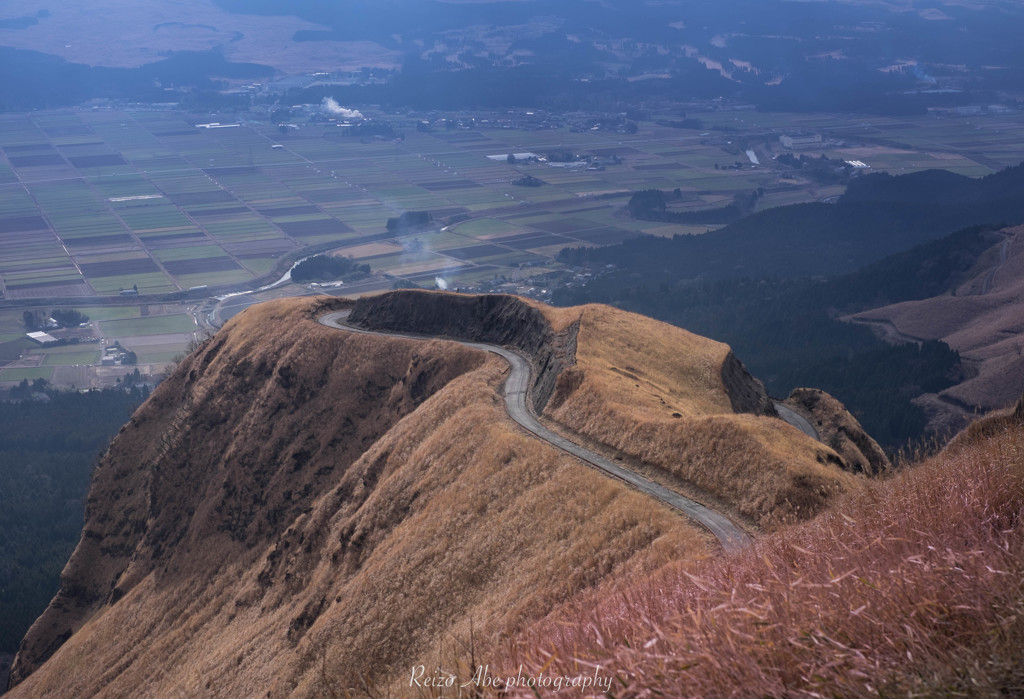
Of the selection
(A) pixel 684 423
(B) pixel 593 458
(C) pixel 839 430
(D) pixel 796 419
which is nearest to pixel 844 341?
(D) pixel 796 419

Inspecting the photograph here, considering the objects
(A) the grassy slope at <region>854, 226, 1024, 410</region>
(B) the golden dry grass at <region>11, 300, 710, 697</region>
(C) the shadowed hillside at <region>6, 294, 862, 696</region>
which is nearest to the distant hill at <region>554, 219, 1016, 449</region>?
(A) the grassy slope at <region>854, 226, 1024, 410</region>

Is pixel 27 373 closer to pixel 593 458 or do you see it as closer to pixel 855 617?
pixel 593 458

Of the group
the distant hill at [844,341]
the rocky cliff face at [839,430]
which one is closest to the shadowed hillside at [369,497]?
the rocky cliff face at [839,430]

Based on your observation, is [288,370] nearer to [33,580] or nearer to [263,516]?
[263,516]

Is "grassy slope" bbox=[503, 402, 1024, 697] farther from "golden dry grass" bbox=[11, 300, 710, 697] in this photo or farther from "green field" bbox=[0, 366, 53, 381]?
"green field" bbox=[0, 366, 53, 381]

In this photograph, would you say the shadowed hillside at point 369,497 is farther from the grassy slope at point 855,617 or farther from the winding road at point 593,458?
the grassy slope at point 855,617

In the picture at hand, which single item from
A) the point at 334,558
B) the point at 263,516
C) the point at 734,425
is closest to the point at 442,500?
the point at 334,558
